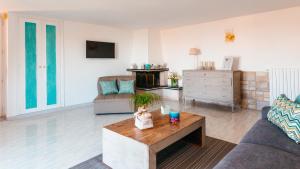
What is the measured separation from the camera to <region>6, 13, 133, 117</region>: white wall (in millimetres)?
4004

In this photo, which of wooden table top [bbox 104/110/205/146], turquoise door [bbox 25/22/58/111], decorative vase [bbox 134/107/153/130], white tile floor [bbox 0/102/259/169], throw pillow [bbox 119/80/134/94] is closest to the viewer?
wooden table top [bbox 104/110/205/146]

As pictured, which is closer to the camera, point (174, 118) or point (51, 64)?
point (174, 118)

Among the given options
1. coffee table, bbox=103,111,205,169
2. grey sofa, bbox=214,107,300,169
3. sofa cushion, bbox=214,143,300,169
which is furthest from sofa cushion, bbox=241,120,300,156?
coffee table, bbox=103,111,205,169

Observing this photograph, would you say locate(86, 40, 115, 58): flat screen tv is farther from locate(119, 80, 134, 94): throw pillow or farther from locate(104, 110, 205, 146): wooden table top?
locate(104, 110, 205, 146): wooden table top

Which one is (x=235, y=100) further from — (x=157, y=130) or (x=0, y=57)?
(x=0, y=57)

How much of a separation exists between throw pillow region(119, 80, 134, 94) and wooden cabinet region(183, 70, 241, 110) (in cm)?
149

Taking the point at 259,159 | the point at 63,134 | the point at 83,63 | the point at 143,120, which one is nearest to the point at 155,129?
the point at 143,120

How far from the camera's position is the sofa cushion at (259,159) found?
1321 millimetres

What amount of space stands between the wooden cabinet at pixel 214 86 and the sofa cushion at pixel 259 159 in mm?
2910

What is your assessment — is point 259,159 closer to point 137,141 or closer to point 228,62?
point 137,141

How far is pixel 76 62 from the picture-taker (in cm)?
504

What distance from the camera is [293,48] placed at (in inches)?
155

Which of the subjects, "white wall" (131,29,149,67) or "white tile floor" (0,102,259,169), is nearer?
"white tile floor" (0,102,259,169)

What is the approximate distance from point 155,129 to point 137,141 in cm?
38
